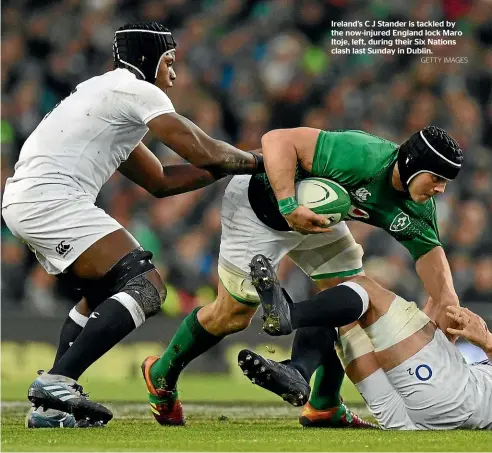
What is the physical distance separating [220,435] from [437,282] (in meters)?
1.63

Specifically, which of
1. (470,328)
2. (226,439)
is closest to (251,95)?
(470,328)

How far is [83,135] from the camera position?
5750 millimetres

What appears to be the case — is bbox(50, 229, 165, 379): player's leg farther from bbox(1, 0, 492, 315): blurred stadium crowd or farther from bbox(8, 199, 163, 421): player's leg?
bbox(1, 0, 492, 315): blurred stadium crowd

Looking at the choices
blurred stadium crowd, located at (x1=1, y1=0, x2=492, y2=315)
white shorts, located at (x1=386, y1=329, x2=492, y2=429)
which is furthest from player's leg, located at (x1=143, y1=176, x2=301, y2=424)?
blurred stadium crowd, located at (x1=1, y1=0, x2=492, y2=315)

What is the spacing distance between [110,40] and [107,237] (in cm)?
790

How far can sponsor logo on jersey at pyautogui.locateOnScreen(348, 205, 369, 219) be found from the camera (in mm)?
6078

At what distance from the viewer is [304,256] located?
6.49m

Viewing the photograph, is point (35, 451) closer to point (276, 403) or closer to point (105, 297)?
point (105, 297)

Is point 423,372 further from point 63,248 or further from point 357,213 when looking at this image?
point 63,248

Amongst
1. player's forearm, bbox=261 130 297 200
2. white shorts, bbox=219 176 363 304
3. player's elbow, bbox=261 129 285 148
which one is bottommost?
white shorts, bbox=219 176 363 304

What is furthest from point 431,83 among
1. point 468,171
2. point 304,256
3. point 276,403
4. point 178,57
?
point 304,256

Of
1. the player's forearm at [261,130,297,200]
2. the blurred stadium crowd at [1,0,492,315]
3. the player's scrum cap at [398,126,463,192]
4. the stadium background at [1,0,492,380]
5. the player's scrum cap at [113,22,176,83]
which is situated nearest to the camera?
the player's scrum cap at [398,126,463,192]

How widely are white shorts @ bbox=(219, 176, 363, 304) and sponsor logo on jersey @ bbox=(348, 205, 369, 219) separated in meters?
0.21

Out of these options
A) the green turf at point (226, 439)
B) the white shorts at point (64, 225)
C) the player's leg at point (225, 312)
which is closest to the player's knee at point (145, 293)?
the white shorts at point (64, 225)
